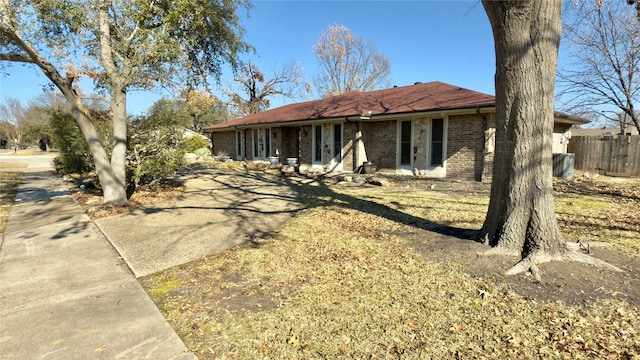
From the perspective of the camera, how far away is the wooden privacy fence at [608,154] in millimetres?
13336

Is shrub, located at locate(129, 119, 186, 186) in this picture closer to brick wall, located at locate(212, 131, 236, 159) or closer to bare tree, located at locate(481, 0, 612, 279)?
bare tree, located at locate(481, 0, 612, 279)

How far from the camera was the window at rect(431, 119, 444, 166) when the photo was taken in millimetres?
12070

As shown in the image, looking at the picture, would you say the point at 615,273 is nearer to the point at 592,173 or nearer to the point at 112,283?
the point at 112,283

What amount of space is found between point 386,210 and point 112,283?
531cm

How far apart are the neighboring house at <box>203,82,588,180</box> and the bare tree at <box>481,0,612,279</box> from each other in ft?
21.7

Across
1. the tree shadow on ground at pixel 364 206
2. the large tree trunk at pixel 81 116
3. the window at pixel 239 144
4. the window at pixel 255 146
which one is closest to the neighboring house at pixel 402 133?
the window at pixel 255 146

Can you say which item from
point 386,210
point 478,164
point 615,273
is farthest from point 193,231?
point 478,164

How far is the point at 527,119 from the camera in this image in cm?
399

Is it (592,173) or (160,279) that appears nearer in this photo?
(160,279)

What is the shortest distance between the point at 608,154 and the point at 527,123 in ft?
46.7

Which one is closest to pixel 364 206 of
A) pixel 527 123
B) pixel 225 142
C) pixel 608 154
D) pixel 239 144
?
pixel 527 123

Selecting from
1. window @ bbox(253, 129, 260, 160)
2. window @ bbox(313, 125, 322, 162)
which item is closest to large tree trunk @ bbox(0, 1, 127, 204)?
window @ bbox(313, 125, 322, 162)

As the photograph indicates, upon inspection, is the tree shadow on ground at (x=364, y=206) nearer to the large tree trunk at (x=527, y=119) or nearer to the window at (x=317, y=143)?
the large tree trunk at (x=527, y=119)

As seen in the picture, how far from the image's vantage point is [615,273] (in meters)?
3.68
